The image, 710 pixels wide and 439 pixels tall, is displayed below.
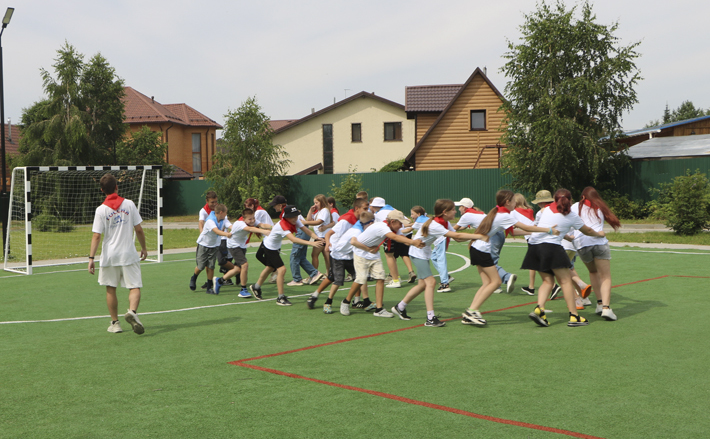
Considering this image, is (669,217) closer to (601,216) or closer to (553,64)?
(553,64)

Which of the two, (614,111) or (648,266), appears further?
(614,111)

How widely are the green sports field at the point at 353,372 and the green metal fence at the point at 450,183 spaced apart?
19.1m

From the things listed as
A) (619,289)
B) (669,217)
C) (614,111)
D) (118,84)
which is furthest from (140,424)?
(118,84)

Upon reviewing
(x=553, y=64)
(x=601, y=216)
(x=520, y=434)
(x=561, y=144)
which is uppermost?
(x=553, y=64)

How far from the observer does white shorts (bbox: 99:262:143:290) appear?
8.17 metres

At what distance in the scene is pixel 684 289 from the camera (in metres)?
11.0

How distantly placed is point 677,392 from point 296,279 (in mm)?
8490

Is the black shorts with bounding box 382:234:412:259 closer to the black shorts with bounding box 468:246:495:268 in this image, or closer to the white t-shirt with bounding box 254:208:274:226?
the black shorts with bounding box 468:246:495:268

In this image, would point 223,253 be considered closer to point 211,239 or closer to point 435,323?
point 211,239

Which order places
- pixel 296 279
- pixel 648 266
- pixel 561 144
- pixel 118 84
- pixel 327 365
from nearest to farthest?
pixel 327 365 < pixel 296 279 < pixel 648 266 < pixel 561 144 < pixel 118 84

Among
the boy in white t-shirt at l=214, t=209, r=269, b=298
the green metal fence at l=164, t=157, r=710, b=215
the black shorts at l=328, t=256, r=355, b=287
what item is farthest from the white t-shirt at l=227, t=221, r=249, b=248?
the green metal fence at l=164, t=157, r=710, b=215

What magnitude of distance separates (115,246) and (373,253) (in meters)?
3.51

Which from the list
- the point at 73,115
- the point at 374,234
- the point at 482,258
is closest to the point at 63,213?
the point at 73,115

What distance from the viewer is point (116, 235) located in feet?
26.7
